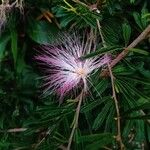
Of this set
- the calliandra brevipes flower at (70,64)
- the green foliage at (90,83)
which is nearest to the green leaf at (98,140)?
the green foliage at (90,83)

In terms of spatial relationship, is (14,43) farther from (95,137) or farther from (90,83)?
(95,137)

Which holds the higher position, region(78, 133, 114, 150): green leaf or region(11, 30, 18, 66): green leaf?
region(11, 30, 18, 66): green leaf

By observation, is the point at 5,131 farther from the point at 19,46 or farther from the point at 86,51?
the point at 86,51

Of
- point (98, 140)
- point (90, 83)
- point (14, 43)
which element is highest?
point (14, 43)

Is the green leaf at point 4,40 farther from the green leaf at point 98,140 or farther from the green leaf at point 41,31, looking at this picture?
the green leaf at point 98,140

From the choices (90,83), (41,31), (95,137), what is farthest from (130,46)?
(41,31)

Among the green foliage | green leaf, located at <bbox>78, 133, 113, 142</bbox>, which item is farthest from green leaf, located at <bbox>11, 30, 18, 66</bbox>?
green leaf, located at <bbox>78, 133, 113, 142</bbox>

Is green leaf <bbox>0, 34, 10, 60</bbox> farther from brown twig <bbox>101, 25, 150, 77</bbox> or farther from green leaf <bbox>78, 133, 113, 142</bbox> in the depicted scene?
green leaf <bbox>78, 133, 113, 142</bbox>
